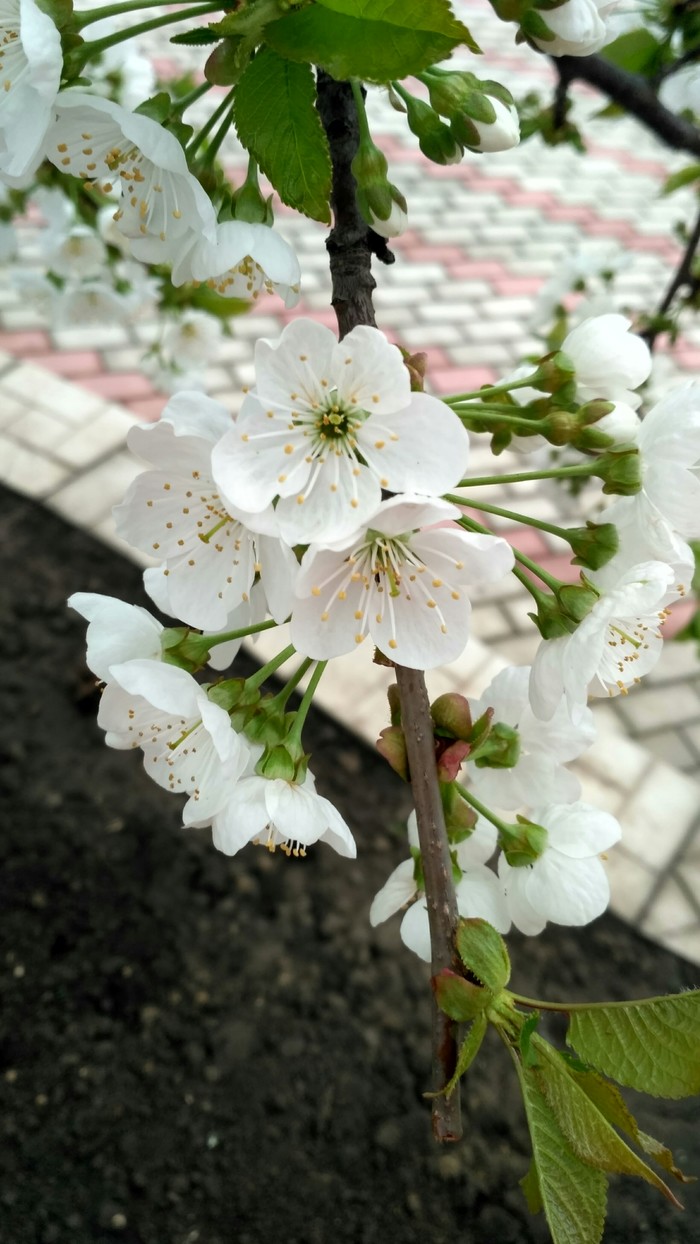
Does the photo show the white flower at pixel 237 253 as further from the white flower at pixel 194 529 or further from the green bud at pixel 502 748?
the green bud at pixel 502 748

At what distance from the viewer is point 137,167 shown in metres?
0.85

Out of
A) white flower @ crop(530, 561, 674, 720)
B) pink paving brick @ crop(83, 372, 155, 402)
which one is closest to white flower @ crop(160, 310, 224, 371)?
pink paving brick @ crop(83, 372, 155, 402)

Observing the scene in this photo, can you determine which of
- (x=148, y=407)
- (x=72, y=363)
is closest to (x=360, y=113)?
(x=148, y=407)

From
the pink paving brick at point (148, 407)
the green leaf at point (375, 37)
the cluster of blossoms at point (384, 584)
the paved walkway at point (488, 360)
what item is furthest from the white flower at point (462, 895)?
the pink paving brick at point (148, 407)

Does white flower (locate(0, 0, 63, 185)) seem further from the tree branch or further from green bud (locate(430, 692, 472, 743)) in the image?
the tree branch

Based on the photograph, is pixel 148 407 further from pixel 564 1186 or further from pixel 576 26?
pixel 564 1186

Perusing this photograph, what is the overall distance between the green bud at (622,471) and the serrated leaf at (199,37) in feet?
1.29

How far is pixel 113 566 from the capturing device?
2.55 metres

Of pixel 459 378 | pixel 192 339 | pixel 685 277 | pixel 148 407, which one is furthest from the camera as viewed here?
pixel 459 378

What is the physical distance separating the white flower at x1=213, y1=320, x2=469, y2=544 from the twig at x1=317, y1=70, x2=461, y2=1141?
10 cm

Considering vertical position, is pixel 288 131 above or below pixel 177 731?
above

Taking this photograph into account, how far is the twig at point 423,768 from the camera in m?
0.73

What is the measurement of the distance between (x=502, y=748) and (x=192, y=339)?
4.95ft

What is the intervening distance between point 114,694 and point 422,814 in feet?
0.86
